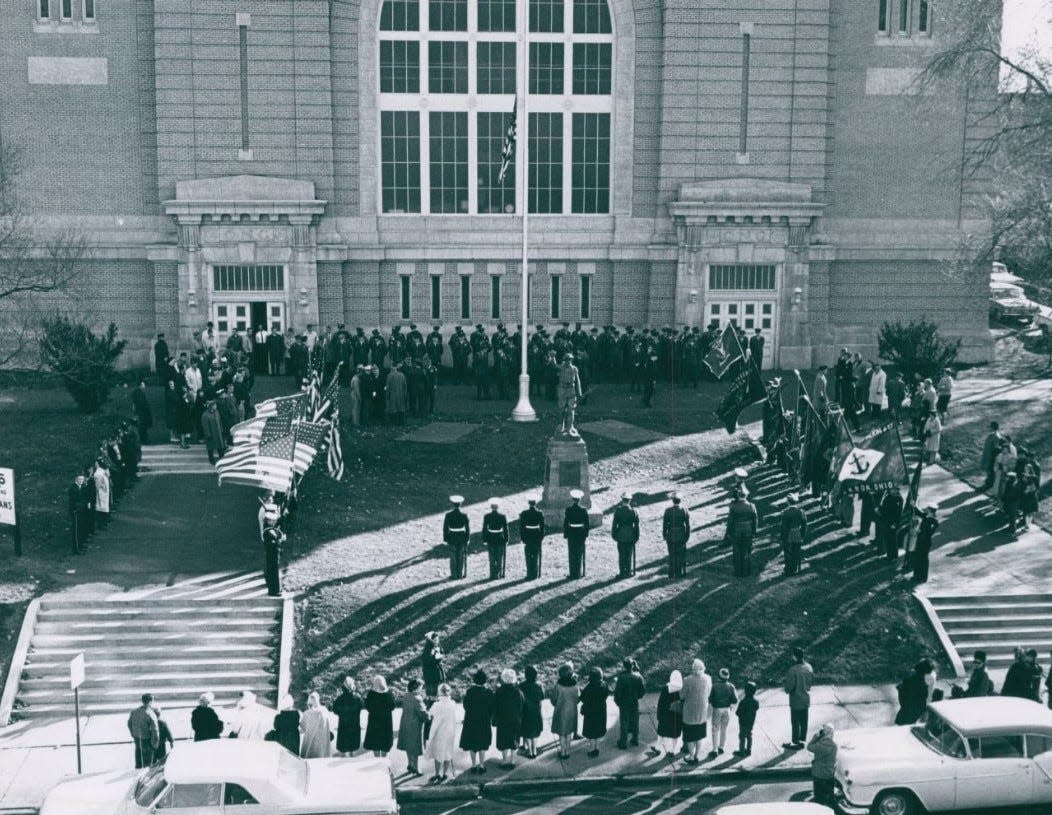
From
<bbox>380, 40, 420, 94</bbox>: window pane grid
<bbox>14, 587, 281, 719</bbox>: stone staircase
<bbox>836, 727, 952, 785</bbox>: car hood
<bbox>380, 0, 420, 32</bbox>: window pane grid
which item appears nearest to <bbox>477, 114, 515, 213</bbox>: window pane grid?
<bbox>380, 40, 420, 94</bbox>: window pane grid

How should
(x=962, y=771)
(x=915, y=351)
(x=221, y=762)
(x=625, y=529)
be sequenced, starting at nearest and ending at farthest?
(x=221, y=762) < (x=962, y=771) < (x=625, y=529) < (x=915, y=351)

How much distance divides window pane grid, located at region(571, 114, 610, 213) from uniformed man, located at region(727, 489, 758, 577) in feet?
67.2

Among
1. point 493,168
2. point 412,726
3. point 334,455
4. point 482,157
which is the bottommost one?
point 412,726

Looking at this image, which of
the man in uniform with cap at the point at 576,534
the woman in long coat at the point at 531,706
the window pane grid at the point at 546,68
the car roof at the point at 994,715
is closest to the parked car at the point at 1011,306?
the window pane grid at the point at 546,68

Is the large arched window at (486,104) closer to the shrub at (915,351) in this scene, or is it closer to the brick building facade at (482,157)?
the brick building facade at (482,157)

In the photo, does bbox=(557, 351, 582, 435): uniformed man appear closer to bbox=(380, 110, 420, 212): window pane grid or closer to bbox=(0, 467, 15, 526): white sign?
bbox=(380, 110, 420, 212): window pane grid

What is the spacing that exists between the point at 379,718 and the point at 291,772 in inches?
99.7

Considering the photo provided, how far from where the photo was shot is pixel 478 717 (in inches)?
785

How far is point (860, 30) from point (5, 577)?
102 ft

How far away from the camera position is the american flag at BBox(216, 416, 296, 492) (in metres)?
25.7

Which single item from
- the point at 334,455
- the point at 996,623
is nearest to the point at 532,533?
the point at 334,455

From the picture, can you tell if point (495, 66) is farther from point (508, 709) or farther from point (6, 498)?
point (508, 709)

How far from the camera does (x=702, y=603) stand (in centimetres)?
2494

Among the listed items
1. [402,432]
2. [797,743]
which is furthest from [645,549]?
[402,432]
